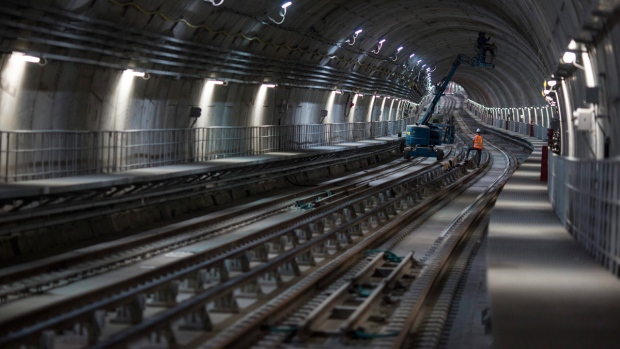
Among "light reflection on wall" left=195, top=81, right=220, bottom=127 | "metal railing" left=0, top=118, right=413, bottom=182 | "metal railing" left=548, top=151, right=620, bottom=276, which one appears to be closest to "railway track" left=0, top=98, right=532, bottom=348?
"metal railing" left=548, top=151, right=620, bottom=276

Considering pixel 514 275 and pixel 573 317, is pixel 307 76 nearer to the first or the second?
pixel 514 275

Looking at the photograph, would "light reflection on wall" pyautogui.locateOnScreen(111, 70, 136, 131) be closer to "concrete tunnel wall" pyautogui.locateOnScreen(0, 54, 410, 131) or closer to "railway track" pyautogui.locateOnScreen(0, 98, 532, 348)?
"concrete tunnel wall" pyautogui.locateOnScreen(0, 54, 410, 131)

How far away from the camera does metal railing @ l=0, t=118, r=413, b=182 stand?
18.7m

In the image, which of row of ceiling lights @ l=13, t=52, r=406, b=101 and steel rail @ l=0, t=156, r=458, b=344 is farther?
row of ceiling lights @ l=13, t=52, r=406, b=101

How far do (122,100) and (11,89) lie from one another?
4797 millimetres

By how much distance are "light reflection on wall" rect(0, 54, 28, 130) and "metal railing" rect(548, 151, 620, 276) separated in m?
9.76

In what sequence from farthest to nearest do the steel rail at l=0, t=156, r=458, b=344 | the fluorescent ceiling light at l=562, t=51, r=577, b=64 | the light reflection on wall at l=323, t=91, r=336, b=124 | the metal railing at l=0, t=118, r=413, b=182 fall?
1. the light reflection on wall at l=323, t=91, r=336, b=124
2. the metal railing at l=0, t=118, r=413, b=182
3. the fluorescent ceiling light at l=562, t=51, r=577, b=64
4. the steel rail at l=0, t=156, r=458, b=344

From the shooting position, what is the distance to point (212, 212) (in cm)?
2494

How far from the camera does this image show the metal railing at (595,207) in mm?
10469

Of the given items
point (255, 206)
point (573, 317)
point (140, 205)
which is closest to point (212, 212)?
point (255, 206)

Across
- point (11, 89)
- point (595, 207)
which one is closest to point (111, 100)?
point (11, 89)

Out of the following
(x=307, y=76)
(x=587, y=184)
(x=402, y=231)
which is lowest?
(x=402, y=231)

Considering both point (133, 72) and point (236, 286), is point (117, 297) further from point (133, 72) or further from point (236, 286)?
point (133, 72)

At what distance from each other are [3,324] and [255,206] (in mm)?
14890
